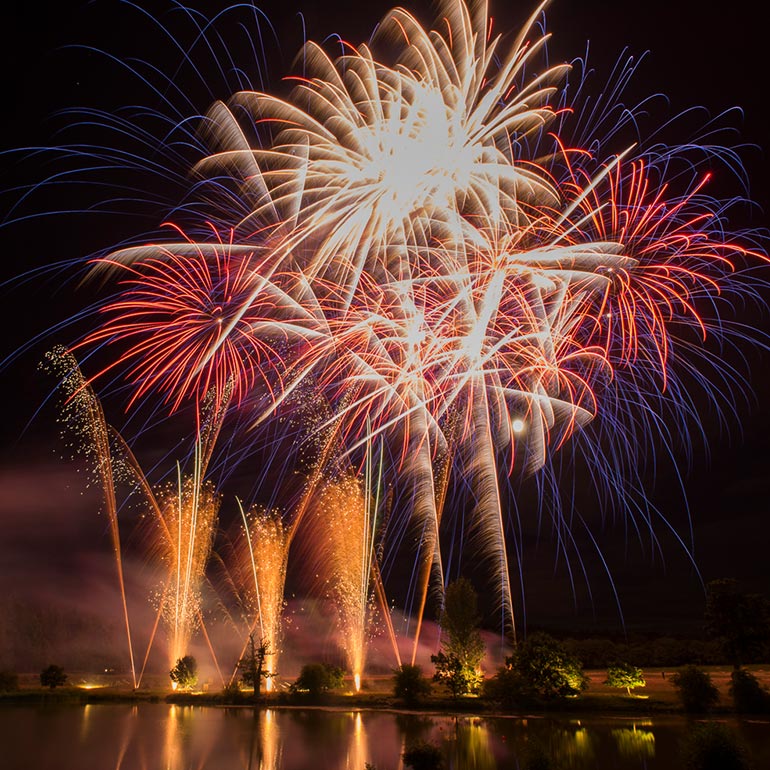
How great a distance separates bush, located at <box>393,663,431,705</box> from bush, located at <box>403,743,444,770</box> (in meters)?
22.6

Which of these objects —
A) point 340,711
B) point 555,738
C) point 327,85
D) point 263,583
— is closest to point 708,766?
point 555,738

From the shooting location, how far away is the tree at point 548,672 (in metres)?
36.9

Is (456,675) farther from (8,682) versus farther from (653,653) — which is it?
(8,682)

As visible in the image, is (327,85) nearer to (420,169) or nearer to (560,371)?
(420,169)

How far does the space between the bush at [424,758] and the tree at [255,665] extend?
91.0ft

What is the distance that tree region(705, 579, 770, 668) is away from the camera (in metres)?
40.8

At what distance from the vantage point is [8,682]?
163ft

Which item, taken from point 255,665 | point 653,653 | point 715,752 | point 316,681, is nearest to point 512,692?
point 316,681

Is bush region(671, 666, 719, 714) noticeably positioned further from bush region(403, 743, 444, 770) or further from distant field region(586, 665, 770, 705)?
bush region(403, 743, 444, 770)

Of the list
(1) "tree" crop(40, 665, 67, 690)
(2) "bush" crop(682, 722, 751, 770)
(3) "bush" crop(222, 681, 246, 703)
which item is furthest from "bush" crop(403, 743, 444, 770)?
(1) "tree" crop(40, 665, 67, 690)

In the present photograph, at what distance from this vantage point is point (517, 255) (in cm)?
2494

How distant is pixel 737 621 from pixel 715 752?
95.4 ft

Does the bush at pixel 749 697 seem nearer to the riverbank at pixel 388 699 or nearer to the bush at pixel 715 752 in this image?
the riverbank at pixel 388 699

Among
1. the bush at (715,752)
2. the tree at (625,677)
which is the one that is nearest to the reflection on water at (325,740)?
the bush at (715,752)
